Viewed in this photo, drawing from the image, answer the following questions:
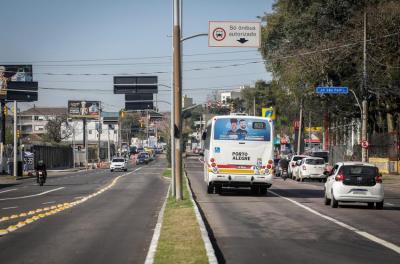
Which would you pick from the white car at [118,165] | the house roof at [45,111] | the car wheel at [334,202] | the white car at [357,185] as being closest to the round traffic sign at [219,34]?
the white car at [357,185]

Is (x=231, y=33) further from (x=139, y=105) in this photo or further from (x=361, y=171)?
(x=139, y=105)

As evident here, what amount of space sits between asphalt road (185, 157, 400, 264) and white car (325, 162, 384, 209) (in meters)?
0.42

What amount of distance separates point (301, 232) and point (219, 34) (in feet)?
33.5

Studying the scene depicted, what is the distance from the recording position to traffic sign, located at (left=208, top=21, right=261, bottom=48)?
942 inches

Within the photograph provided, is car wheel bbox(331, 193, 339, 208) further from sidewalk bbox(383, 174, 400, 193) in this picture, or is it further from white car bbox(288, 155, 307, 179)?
white car bbox(288, 155, 307, 179)

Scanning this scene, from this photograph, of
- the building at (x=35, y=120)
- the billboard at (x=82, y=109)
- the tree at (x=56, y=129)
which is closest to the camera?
the billboard at (x=82, y=109)

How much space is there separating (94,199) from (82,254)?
16.2 metres

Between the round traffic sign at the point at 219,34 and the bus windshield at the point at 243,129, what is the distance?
209 inches

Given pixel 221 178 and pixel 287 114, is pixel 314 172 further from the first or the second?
pixel 287 114

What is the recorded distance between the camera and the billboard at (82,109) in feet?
401

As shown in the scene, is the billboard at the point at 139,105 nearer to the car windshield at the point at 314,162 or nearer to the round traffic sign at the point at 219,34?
the car windshield at the point at 314,162

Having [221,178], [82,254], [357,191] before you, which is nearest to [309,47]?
[221,178]

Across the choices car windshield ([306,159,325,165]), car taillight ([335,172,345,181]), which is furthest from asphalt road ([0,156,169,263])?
car windshield ([306,159,325,165])

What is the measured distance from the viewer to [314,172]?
46.7 m
